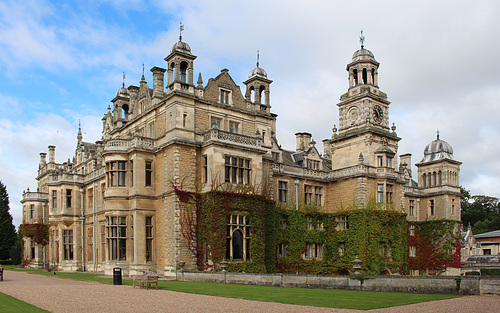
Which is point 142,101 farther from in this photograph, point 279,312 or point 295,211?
point 279,312

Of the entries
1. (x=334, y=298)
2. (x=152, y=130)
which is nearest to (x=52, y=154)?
(x=152, y=130)

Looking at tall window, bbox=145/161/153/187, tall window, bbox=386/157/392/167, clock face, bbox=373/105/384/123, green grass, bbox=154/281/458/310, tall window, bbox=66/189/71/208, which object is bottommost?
green grass, bbox=154/281/458/310

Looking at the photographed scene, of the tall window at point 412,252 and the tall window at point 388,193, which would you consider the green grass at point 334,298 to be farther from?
the tall window at point 412,252

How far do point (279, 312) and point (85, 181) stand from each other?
3131 centimetres

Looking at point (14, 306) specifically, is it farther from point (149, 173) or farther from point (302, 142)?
point (302, 142)

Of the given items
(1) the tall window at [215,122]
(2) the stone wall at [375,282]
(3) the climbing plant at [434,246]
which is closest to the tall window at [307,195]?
(1) the tall window at [215,122]

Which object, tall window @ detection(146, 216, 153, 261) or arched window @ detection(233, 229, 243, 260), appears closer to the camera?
arched window @ detection(233, 229, 243, 260)

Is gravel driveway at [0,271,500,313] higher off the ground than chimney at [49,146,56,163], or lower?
lower

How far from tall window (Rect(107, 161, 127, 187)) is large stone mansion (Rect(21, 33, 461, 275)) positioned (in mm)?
66

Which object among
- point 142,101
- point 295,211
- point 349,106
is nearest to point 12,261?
point 142,101

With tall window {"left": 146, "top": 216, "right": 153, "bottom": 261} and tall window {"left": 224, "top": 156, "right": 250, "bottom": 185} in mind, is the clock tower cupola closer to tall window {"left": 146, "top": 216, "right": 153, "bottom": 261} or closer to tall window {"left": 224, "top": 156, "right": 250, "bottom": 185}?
tall window {"left": 224, "top": 156, "right": 250, "bottom": 185}

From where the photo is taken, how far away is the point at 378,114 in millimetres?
40219

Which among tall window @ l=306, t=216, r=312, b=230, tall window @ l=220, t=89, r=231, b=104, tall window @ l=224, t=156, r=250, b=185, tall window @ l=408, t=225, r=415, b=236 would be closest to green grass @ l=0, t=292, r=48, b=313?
tall window @ l=224, t=156, r=250, b=185

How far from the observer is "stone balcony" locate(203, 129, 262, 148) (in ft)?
93.1
